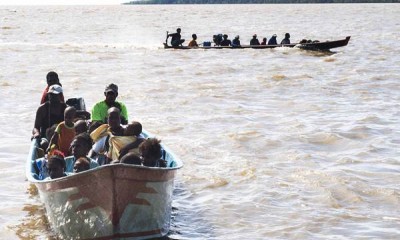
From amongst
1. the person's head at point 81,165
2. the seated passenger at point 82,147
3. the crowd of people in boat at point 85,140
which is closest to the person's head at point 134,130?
the crowd of people in boat at point 85,140

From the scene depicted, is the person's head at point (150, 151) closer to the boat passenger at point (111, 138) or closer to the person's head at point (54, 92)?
the boat passenger at point (111, 138)

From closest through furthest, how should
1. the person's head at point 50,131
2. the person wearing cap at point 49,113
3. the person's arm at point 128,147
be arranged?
the person's arm at point 128,147 → the person's head at point 50,131 → the person wearing cap at point 49,113

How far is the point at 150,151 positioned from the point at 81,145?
3.35ft

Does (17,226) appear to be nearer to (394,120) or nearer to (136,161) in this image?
(136,161)

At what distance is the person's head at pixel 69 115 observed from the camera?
8.90 meters

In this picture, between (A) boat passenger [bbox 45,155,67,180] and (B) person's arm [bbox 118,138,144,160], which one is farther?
(B) person's arm [bbox 118,138,144,160]

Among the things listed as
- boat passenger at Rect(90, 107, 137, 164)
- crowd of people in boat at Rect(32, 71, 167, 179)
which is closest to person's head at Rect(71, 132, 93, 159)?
crowd of people in boat at Rect(32, 71, 167, 179)

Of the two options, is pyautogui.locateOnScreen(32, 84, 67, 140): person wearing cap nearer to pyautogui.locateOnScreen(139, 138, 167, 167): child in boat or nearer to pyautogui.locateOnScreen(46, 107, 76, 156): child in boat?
pyautogui.locateOnScreen(46, 107, 76, 156): child in boat

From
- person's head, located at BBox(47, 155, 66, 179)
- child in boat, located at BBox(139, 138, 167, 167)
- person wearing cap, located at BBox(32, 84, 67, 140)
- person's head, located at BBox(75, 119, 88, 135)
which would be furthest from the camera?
person wearing cap, located at BBox(32, 84, 67, 140)

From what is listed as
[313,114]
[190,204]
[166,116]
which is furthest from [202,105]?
[190,204]

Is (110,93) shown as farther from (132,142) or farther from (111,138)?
(132,142)

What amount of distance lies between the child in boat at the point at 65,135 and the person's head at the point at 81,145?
784 millimetres

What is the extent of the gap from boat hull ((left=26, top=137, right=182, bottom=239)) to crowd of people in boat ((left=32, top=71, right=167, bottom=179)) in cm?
34

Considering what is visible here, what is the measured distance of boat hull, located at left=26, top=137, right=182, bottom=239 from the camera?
6.89 metres
